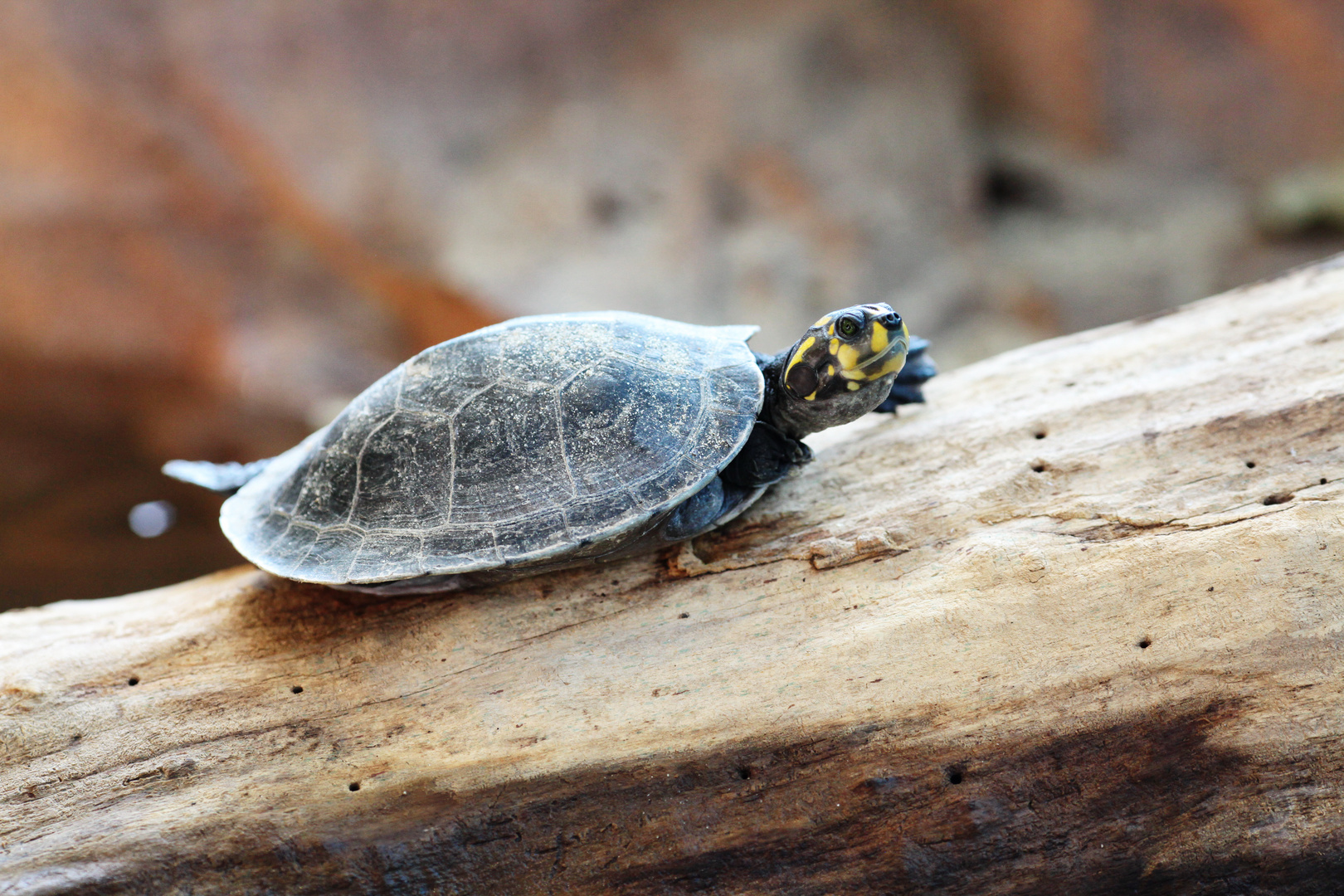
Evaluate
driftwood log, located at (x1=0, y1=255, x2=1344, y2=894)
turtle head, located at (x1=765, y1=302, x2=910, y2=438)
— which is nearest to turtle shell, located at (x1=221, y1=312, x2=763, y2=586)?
turtle head, located at (x1=765, y1=302, x2=910, y2=438)

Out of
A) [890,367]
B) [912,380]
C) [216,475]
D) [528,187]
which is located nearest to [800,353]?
[890,367]

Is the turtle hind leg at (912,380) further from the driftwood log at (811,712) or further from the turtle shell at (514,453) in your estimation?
the turtle shell at (514,453)

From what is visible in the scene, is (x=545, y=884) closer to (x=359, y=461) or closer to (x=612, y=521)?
(x=612, y=521)

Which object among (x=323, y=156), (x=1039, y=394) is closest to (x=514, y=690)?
(x=1039, y=394)

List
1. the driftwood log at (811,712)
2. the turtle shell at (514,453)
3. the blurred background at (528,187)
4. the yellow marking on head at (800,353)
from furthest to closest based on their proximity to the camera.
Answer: the blurred background at (528,187) < the yellow marking on head at (800,353) < the turtle shell at (514,453) < the driftwood log at (811,712)

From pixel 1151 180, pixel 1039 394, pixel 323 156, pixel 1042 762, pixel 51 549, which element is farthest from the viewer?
pixel 1151 180

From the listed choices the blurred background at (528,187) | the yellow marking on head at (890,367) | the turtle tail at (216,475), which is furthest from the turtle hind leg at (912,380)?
the blurred background at (528,187)

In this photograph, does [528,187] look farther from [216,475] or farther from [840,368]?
[840,368]
